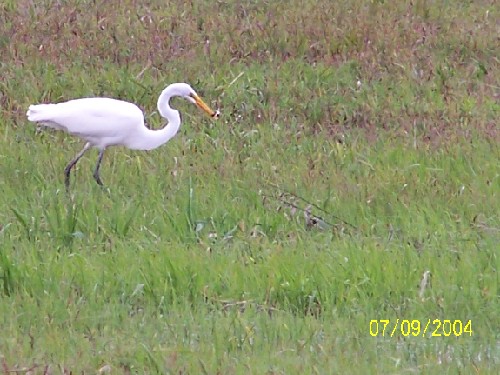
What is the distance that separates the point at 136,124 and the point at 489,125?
2725 millimetres

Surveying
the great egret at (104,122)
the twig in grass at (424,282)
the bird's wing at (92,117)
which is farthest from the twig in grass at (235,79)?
the twig in grass at (424,282)

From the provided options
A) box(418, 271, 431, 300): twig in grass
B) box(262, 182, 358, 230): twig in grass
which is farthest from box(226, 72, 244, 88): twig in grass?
box(418, 271, 431, 300): twig in grass

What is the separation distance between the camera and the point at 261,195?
7230 mm

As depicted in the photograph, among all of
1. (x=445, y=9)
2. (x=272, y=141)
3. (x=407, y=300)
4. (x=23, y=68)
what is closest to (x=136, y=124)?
(x=272, y=141)

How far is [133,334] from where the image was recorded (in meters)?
4.98

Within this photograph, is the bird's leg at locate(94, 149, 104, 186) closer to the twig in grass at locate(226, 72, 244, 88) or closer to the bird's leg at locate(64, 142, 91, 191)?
the bird's leg at locate(64, 142, 91, 191)

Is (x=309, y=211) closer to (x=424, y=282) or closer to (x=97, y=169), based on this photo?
(x=424, y=282)

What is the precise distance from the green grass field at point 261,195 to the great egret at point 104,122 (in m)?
0.18

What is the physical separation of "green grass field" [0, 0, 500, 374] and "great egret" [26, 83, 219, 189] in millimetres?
184

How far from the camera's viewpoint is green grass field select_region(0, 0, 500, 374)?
4953 millimetres

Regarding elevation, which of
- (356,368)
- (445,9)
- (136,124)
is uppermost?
(445,9)

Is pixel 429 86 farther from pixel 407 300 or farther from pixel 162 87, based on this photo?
pixel 407 300

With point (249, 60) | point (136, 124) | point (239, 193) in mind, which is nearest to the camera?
point (239, 193)

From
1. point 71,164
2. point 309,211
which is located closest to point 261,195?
point 309,211
